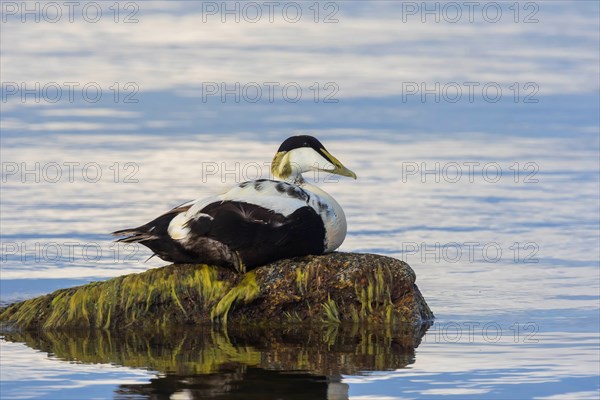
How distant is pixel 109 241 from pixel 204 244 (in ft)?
12.5

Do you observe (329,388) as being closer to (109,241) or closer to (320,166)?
(320,166)

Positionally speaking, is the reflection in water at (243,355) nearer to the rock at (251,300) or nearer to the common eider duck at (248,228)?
the rock at (251,300)

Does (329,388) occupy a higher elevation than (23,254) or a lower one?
lower

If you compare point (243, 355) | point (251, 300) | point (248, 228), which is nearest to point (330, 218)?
point (248, 228)

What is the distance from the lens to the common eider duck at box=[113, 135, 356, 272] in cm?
1267

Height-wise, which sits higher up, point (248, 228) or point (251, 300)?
point (248, 228)

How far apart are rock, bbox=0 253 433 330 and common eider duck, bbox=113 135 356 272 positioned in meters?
0.18

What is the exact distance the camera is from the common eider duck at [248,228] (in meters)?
12.7

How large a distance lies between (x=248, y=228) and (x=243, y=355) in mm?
1854

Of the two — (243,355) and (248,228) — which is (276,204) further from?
(243,355)

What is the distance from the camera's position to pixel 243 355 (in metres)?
11.1

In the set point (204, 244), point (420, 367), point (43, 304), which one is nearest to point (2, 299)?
point (43, 304)

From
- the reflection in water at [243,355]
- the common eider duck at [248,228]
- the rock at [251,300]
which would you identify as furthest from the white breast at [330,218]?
the reflection in water at [243,355]

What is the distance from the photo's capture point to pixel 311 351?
1127 centimetres
